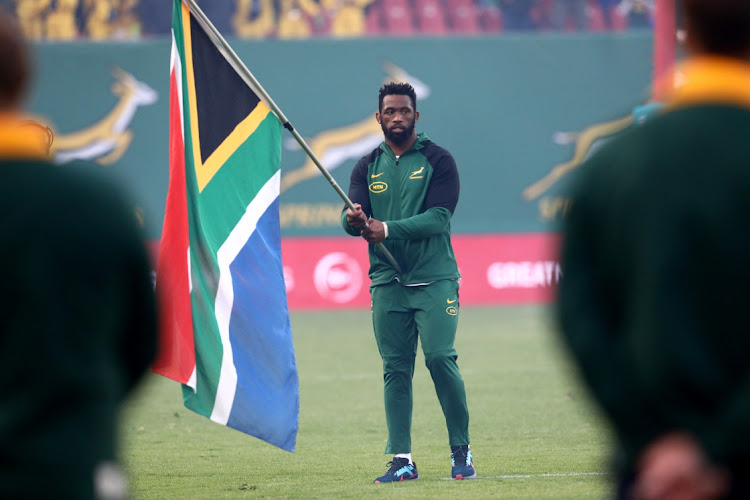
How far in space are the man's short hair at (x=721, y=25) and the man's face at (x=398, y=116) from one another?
4531mm

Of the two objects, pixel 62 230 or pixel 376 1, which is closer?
pixel 62 230

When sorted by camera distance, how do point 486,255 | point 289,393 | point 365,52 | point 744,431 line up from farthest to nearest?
point 365,52 → point 486,255 → point 289,393 → point 744,431

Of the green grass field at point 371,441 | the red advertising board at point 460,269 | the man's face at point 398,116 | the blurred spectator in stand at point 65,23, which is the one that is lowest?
the red advertising board at point 460,269

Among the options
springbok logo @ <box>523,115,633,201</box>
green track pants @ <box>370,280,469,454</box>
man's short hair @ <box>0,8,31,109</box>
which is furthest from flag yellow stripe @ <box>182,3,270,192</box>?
springbok logo @ <box>523,115,633,201</box>

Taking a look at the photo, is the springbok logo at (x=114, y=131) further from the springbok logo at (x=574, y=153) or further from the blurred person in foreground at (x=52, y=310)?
the blurred person in foreground at (x=52, y=310)

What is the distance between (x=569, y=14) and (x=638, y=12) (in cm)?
128

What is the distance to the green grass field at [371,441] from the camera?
6527 millimetres

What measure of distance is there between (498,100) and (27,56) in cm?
1912

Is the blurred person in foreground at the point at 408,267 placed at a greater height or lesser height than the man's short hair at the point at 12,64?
lesser

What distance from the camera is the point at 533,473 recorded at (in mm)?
6875

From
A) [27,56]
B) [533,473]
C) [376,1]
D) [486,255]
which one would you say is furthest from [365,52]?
[27,56]

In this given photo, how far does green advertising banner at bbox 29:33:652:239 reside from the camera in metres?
20.9

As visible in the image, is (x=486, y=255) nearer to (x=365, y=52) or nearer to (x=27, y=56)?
(x=365, y=52)

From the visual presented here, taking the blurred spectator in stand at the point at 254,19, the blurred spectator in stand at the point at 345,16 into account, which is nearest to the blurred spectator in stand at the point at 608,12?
the blurred spectator in stand at the point at 345,16
